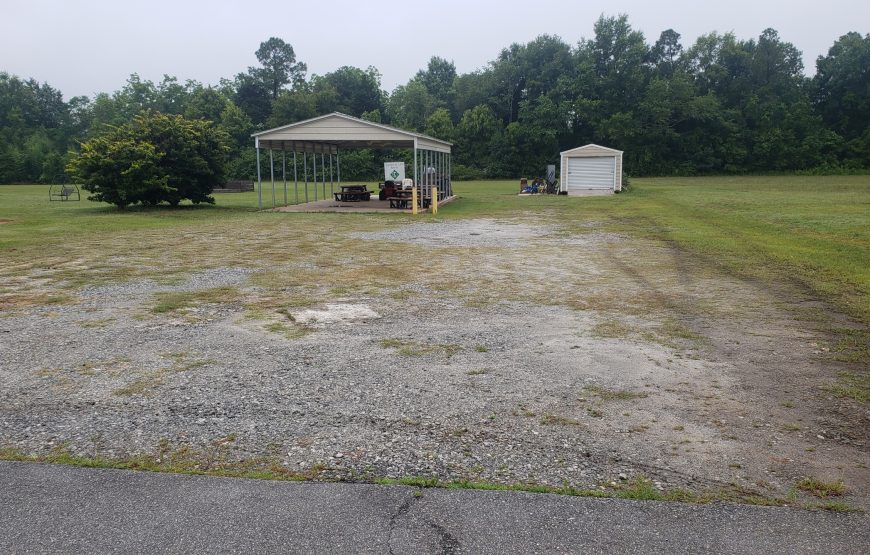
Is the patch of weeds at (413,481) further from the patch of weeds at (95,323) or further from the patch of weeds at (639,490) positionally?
the patch of weeds at (95,323)

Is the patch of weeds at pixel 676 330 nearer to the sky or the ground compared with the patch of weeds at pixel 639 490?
nearer to the sky

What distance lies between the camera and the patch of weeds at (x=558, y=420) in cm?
396

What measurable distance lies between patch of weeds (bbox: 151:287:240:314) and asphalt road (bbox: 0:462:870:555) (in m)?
4.15

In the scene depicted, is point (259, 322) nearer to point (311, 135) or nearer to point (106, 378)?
point (106, 378)

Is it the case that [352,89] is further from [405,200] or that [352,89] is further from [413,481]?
[413,481]

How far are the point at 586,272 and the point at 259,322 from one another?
4.91 metres

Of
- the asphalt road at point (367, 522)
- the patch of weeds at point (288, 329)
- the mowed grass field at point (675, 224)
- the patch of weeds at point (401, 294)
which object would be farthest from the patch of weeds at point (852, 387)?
the patch of weeds at point (401, 294)

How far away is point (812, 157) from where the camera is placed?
5088 cm

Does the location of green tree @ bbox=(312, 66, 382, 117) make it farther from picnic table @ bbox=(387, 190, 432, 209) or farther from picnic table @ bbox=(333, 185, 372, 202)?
picnic table @ bbox=(387, 190, 432, 209)

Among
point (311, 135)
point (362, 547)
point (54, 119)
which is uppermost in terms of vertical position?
point (54, 119)

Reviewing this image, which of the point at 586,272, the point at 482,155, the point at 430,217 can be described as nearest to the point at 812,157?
the point at 482,155

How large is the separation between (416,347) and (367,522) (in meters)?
2.83

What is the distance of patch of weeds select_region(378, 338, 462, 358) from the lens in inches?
215

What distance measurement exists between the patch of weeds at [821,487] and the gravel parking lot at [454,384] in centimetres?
6
